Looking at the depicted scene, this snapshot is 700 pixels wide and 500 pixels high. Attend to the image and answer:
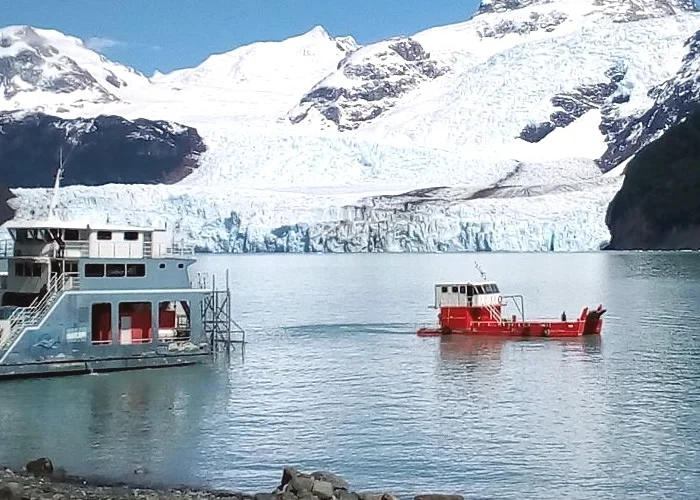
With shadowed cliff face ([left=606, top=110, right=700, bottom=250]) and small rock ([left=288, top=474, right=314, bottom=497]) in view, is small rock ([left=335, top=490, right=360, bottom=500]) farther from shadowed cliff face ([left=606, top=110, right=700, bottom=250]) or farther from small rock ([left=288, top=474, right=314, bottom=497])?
shadowed cliff face ([left=606, top=110, right=700, bottom=250])

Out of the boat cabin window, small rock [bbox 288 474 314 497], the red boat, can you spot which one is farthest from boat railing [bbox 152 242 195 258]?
small rock [bbox 288 474 314 497]

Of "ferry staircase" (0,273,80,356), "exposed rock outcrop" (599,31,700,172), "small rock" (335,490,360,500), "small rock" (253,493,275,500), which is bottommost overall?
"small rock" (253,493,275,500)

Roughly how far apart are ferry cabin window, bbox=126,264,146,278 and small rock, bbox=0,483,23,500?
12.7 m

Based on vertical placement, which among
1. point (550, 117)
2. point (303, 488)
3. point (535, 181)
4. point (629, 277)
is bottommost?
point (303, 488)

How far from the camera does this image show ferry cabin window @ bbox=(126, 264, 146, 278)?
27.5 m

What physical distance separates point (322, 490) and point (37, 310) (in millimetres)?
13161

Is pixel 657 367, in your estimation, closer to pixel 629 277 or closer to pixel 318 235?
pixel 629 277

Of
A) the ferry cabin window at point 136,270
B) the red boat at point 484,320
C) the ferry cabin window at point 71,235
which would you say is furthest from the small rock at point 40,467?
the red boat at point 484,320

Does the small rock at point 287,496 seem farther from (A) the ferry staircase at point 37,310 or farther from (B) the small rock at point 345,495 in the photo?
(A) the ferry staircase at point 37,310

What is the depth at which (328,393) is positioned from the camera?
25688 mm

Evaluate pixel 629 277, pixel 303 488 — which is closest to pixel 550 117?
pixel 629 277

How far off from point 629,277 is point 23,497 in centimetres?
6019

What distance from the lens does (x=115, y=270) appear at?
89.5ft

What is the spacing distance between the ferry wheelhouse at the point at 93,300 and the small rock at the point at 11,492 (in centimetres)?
1115
